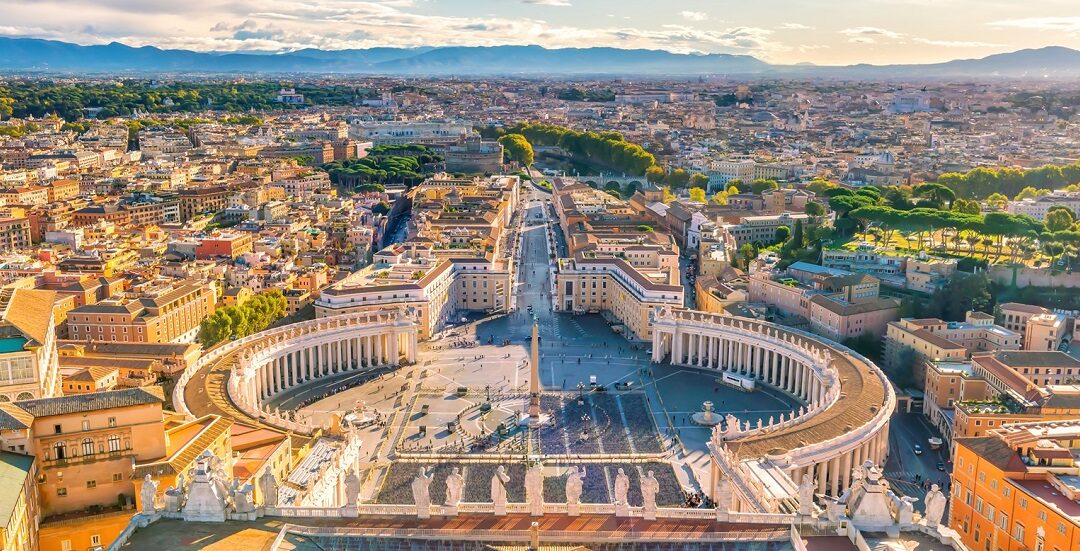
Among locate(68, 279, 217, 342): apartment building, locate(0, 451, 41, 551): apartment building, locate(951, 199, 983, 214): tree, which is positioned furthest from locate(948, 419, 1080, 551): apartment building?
locate(951, 199, 983, 214): tree

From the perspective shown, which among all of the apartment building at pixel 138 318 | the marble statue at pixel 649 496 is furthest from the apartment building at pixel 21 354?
the apartment building at pixel 138 318

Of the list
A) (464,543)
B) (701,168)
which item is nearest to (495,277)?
(464,543)

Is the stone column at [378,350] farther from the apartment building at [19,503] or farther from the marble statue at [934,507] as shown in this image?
the marble statue at [934,507]

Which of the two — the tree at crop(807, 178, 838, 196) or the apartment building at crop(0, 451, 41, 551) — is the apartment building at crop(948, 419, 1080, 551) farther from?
the tree at crop(807, 178, 838, 196)

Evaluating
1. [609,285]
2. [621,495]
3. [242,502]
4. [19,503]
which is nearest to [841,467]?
[621,495]

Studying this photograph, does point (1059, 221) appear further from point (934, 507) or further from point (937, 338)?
point (934, 507)

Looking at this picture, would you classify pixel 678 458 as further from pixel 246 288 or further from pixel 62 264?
pixel 62 264
